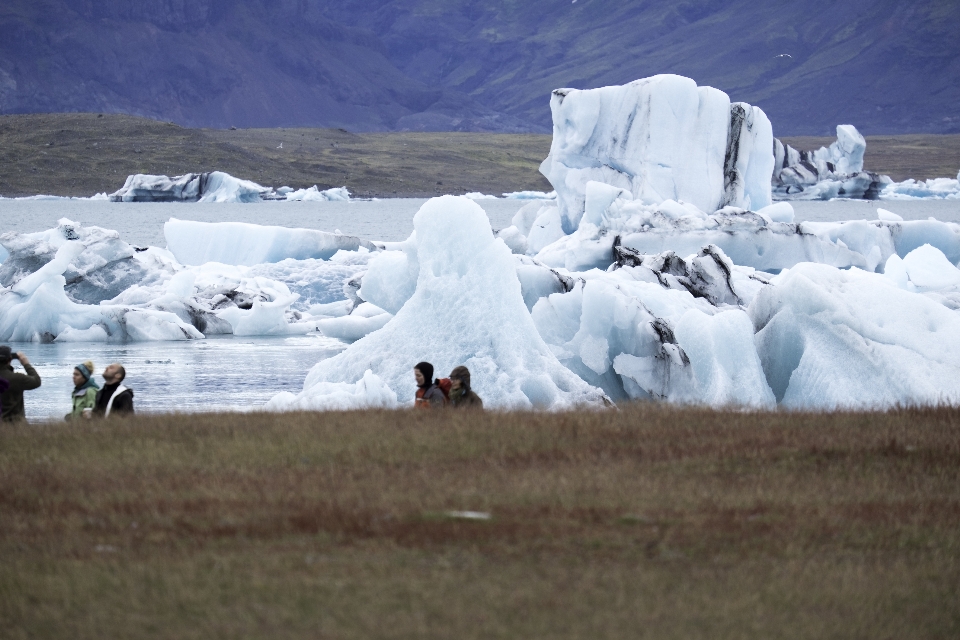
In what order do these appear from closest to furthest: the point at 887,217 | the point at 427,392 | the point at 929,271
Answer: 1. the point at 427,392
2. the point at 929,271
3. the point at 887,217

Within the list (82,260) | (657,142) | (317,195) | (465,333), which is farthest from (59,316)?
(317,195)

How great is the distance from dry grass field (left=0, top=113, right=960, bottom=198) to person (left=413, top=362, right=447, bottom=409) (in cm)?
10224

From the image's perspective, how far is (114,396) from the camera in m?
10.6

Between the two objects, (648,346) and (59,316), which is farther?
(59,316)

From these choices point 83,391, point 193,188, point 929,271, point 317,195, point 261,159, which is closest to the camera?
point 83,391

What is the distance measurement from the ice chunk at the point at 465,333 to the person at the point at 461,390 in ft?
10.4

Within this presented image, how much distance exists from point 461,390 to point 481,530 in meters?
4.54

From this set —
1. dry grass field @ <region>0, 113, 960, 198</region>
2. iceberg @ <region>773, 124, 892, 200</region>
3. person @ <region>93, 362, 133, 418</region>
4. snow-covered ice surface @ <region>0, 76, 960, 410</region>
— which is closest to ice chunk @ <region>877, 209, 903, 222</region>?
snow-covered ice surface @ <region>0, 76, 960, 410</region>

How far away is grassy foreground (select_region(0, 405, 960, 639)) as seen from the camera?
16.7ft

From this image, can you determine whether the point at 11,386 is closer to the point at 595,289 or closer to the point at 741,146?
the point at 595,289

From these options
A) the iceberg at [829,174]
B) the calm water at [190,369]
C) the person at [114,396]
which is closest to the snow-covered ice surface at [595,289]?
the calm water at [190,369]

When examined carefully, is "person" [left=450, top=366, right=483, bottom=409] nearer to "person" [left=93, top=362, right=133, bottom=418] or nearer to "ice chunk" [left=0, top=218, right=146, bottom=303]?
"person" [left=93, top=362, right=133, bottom=418]

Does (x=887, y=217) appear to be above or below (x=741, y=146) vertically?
below

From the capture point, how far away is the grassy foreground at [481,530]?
5.10m
